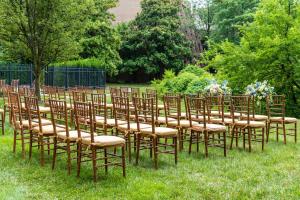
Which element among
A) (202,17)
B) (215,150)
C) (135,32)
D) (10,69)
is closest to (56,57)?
(10,69)

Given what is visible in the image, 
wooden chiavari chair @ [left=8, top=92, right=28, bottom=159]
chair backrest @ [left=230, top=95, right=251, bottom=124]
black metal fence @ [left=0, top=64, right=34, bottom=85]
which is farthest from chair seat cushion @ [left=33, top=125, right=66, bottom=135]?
black metal fence @ [left=0, top=64, right=34, bottom=85]

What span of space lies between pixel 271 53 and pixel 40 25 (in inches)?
308

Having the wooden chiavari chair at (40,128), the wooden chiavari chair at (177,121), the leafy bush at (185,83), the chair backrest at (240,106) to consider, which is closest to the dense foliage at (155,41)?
the leafy bush at (185,83)

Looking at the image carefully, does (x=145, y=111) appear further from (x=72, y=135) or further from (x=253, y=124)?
(x=253, y=124)

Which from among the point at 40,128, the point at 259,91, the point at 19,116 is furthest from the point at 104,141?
the point at 259,91

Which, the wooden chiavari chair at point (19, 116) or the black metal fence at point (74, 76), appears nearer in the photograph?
the wooden chiavari chair at point (19, 116)

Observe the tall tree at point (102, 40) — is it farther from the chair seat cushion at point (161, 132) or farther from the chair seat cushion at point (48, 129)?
the chair seat cushion at point (161, 132)

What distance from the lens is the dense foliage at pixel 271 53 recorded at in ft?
45.9

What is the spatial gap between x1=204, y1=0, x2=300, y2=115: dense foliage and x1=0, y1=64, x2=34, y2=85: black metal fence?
11.2 m

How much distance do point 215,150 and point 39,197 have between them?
4.00 m

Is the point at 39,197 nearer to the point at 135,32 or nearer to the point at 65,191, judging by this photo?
the point at 65,191

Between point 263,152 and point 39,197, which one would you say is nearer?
point 39,197

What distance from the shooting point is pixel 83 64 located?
90.4ft

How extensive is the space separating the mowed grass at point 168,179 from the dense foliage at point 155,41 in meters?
27.3
